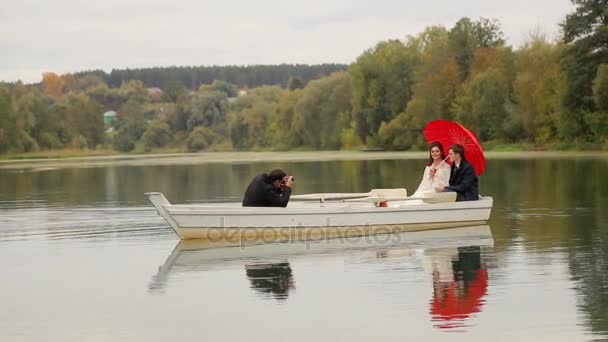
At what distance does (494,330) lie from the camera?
12.9 meters

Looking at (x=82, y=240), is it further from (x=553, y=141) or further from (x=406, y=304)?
(x=553, y=141)

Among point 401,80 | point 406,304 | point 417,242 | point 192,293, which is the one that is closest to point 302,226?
point 417,242

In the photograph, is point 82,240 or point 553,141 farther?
point 553,141

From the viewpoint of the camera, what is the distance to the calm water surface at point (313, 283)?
43.8 feet

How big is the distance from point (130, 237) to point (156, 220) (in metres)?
4.32

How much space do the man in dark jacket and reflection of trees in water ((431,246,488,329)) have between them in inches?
176

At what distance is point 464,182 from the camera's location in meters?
24.7

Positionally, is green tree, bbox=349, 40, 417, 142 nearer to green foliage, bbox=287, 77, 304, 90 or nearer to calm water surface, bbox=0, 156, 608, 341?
green foliage, bbox=287, 77, 304, 90

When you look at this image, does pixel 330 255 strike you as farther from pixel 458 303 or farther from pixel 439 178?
pixel 458 303

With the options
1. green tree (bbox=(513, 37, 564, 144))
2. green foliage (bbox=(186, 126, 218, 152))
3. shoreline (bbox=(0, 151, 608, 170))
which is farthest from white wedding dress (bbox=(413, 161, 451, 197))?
green foliage (bbox=(186, 126, 218, 152))

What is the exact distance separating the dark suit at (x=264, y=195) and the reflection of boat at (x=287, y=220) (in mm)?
251

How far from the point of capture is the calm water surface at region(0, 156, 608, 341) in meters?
13.3

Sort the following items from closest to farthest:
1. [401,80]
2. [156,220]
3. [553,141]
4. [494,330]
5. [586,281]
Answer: [494,330] < [586,281] < [156,220] < [553,141] < [401,80]

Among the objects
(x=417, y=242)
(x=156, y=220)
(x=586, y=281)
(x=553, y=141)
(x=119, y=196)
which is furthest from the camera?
(x=553, y=141)
